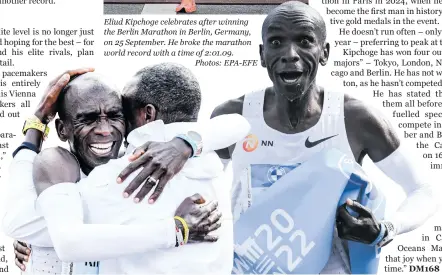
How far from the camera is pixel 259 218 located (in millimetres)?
2020

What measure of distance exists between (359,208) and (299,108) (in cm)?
36

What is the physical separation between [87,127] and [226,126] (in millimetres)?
379

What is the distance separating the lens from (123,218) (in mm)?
1519

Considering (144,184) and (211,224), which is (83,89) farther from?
(211,224)

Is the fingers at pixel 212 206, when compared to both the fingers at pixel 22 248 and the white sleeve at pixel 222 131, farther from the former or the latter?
the fingers at pixel 22 248

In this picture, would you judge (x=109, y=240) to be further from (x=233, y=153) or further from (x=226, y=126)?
(x=233, y=153)

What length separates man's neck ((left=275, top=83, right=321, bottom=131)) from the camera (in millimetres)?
2045

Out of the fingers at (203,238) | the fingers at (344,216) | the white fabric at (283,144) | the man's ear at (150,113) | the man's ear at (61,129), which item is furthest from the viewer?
the white fabric at (283,144)

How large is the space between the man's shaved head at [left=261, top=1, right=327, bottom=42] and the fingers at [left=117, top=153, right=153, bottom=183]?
657 millimetres

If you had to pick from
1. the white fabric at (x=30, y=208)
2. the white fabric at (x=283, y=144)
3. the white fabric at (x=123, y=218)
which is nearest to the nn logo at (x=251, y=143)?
the white fabric at (x=283, y=144)

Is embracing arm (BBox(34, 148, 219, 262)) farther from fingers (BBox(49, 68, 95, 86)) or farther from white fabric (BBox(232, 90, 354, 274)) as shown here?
white fabric (BBox(232, 90, 354, 274))

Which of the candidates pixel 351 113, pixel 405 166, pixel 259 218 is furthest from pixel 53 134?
pixel 405 166

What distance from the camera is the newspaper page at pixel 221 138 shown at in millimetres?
1555

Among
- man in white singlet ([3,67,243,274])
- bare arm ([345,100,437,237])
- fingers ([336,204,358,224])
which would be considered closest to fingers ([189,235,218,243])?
man in white singlet ([3,67,243,274])
